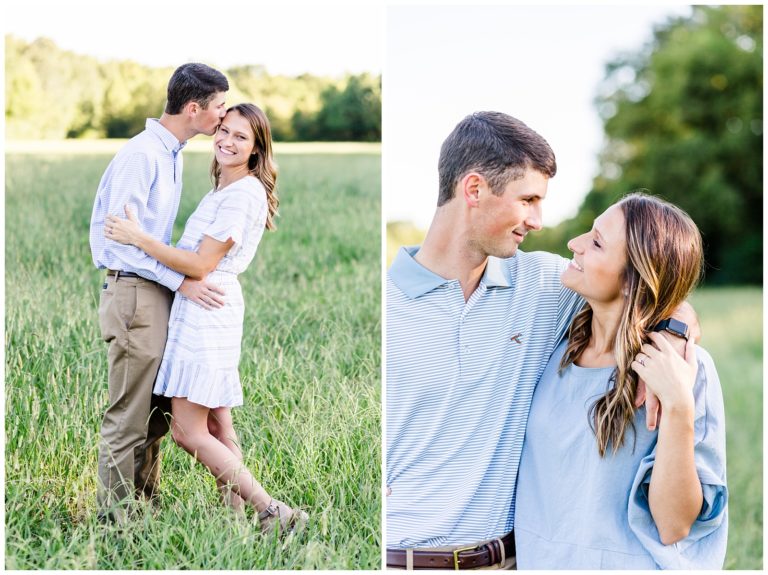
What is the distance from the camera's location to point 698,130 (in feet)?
Answer: 54.2

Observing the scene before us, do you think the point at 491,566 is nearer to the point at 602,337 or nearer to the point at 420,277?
the point at 602,337

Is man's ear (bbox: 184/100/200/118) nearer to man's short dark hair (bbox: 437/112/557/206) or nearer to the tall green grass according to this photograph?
man's short dark hair (bbox: 437/112/557/206)

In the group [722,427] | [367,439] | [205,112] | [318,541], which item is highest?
[205,112]

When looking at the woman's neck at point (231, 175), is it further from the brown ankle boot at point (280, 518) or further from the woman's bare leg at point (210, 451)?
the brown ankle boot at point (280, 518)

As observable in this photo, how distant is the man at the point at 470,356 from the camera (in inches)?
87.9

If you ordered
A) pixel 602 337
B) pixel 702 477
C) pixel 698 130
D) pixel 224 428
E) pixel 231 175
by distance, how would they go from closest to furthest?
pixel 702 477
pixel 602 337
pixel 231 175
pixel 224 428
pixel 698 130

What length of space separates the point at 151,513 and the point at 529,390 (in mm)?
1078

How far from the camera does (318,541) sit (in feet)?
7.86

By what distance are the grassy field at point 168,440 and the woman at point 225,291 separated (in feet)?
0.36

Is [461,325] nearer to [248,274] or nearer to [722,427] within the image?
[722,427]

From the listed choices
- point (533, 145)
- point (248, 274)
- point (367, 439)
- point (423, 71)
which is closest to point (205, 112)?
point (533, 145)

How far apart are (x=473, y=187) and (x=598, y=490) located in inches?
32.8

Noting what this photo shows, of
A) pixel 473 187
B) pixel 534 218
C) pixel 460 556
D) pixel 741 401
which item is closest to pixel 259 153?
pixel 473 187

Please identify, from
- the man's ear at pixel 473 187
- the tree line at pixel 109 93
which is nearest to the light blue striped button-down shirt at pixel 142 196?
the man's ear at pixel 473 187
